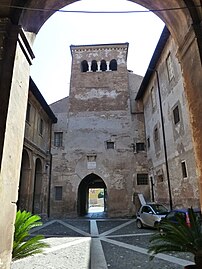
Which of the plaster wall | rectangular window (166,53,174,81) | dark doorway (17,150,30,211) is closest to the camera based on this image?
the plaster wall

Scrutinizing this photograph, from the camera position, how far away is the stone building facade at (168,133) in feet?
35.5

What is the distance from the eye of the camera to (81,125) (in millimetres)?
19562

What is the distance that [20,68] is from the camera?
147 inches

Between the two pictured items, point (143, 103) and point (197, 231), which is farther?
point (143, 103)

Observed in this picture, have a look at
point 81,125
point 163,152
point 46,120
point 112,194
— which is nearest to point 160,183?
point 163,152

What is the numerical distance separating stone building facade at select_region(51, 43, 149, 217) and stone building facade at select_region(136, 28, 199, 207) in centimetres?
187

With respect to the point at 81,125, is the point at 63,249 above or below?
below

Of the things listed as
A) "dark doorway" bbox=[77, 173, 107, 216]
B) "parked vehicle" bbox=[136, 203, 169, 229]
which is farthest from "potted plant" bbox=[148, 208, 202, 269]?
"dark doorway" bbox=[77, 173, 107, 216]

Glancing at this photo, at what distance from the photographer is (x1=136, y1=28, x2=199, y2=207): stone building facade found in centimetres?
1081

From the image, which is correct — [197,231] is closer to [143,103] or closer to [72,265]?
[72,265]

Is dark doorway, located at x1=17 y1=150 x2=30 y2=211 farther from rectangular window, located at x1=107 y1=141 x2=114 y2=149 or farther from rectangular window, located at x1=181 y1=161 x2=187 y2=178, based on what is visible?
rectangular window, located at x1=181 y1=161 x2=187 y2=178

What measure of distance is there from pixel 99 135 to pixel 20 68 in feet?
51.1

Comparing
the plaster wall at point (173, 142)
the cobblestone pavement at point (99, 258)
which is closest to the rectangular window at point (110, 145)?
the plaster wall at point (173, 142)

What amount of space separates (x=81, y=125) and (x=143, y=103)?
19.6 ft
